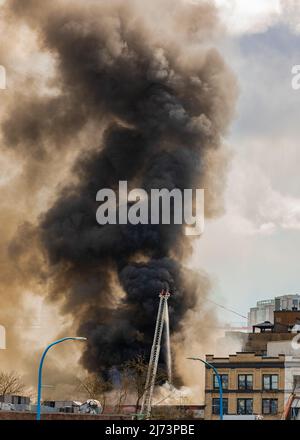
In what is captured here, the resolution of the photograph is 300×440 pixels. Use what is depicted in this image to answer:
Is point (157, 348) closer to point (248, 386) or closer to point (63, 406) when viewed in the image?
point (248, 386)

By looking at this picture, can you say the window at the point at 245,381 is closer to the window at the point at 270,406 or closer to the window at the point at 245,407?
the window at the point at 245,407

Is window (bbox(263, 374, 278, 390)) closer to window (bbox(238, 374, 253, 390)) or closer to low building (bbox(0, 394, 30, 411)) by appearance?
window (bbox(238, 374, 253, 390))

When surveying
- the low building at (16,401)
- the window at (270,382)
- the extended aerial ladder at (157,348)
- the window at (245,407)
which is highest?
the extended aerial ladder at (157,348)

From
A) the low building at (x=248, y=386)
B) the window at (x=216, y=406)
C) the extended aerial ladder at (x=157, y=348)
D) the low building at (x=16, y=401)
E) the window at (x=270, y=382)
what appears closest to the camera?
the low building at (x=16, y=401)

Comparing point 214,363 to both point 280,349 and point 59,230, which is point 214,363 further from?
point 59,230

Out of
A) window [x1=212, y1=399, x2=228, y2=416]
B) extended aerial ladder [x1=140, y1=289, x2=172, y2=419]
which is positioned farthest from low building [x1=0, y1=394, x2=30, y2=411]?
extended aerial ladder [x1=140, y1=289, x2=172, y2=419]

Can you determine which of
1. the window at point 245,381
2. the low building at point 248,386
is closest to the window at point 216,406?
the low building at point 248,386

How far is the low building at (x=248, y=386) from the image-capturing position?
3425 inches

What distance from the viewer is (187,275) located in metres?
117

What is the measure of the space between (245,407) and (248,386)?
2.15 meters

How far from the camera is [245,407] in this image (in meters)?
87.2

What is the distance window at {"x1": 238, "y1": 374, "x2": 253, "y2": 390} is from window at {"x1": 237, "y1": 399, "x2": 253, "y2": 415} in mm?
1473

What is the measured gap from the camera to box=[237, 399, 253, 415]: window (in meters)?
86.9

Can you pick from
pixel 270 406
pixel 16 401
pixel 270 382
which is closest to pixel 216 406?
pixel 270 406
